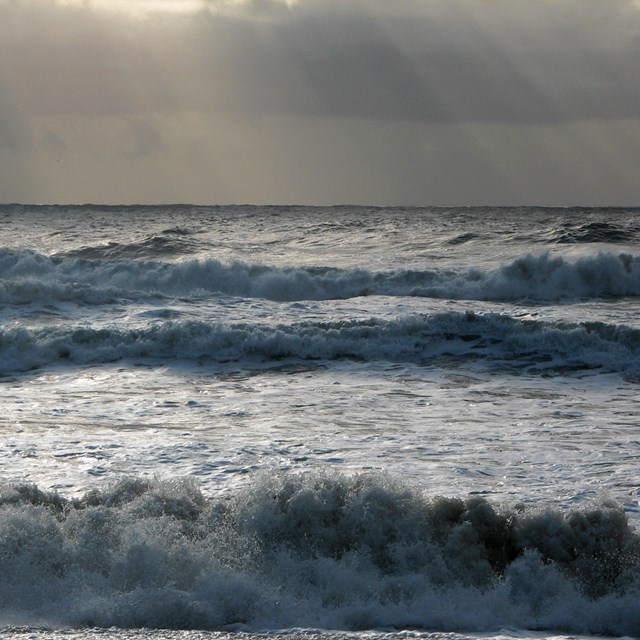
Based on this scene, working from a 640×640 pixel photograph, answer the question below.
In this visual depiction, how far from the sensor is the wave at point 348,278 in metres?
20.4

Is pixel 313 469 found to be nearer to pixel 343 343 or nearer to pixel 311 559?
pixel 311 559

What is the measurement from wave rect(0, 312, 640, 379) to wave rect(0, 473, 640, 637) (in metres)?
6.54

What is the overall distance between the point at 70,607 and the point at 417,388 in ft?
20.5

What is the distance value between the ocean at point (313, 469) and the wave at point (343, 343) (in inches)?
1.8

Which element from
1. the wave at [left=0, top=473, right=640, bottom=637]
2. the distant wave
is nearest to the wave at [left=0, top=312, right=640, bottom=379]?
→ the wave at [left=0, top=473, right=640, bottom=637]

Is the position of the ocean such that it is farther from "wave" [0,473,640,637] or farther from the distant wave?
the distant wave

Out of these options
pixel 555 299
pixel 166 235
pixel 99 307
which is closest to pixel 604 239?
pixel 555 299

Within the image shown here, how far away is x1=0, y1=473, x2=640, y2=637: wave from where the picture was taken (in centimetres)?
448

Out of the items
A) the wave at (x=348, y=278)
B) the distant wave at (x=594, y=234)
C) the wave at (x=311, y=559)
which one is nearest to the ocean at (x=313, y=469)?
the wave at (x=311, y=559)

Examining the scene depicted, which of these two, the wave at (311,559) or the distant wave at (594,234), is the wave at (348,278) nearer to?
the distant wave at (594,234)

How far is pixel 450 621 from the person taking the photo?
14.6 feet

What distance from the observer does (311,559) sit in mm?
5062

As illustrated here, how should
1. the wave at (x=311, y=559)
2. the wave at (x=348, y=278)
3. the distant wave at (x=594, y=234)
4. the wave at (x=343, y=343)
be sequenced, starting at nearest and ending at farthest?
the wave at (x=311, y=559)
the wave at (x=343, y=343)
the wave at (x=348, y=278)
the distant wave at (x=594, y=234)

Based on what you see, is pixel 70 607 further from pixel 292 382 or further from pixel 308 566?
pixel 292 382
